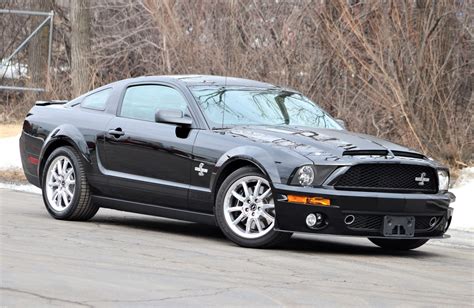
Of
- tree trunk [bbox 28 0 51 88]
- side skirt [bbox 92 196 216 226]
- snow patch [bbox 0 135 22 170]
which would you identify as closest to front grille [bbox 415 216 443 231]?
side skirt [bbox 92 196 216 226]

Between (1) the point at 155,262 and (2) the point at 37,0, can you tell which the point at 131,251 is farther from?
(2) the point at 37,0

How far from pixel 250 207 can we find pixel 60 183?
2637 mm

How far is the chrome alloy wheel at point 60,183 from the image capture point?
1180 centimetres

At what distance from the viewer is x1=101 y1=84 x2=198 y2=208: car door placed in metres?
10.7

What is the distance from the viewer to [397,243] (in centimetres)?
1084

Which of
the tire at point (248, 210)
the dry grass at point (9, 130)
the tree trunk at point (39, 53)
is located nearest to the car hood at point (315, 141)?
the tire at point (248, 210)

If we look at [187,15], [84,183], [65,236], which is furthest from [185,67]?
[65,236]

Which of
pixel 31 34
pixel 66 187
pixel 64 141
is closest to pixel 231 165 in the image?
pixel 66 187

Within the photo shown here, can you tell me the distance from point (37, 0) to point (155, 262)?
65.6ft

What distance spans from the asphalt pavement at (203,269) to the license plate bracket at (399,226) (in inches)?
9.4

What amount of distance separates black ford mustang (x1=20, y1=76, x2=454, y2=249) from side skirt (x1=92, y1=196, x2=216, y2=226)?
13mm

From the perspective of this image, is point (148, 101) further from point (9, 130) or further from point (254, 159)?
point (9, 130)

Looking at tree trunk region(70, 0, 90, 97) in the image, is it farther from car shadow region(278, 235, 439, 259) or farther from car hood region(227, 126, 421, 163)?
car hood region(227, 126, 421, 163)

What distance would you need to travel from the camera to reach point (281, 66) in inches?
714
